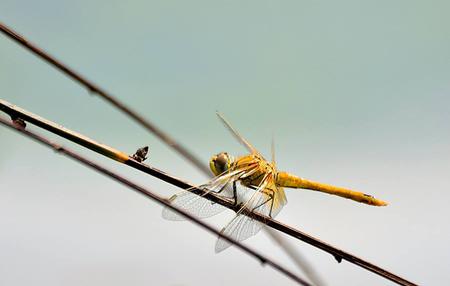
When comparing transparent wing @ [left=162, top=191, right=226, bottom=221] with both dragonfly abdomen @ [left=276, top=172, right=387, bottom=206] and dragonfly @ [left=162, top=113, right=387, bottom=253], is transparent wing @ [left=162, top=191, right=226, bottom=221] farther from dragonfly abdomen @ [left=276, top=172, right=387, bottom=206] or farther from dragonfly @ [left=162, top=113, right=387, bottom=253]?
dragonfly abdomen @ [left=276, top=172, right=387, bottom=206]

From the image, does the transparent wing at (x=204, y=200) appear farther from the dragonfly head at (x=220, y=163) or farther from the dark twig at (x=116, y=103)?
the dark twig at (x=116, y=103)

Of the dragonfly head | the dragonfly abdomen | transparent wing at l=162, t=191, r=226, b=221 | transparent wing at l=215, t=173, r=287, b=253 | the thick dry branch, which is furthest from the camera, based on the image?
the dragonfly abdomen

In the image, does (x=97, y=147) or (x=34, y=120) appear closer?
(x=34, y=120)

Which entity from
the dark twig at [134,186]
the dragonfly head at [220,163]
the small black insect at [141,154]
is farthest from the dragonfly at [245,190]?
the dark twig at [134,186]

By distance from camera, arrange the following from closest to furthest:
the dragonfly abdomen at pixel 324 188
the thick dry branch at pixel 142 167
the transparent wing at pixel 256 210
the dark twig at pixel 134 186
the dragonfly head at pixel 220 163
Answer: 1. the dark twig at pixel 134 186
2. the thick dry branch at pixel 142 167
3. the transparent wing at pixel 256 210
4. the dragonfly head at pixel 220 163
5. the dragonfly abdomen at pixel 324 188

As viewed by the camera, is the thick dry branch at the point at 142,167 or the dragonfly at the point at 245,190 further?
the dragonfly at the point at 245,190

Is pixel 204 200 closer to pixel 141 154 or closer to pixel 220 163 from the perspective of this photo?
pixel 220 163

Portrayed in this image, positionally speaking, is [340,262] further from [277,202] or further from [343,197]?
[343,197]

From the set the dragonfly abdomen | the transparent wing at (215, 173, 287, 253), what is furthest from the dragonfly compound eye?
the dragonfly abdomen

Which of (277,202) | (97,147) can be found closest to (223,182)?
(277,202)
